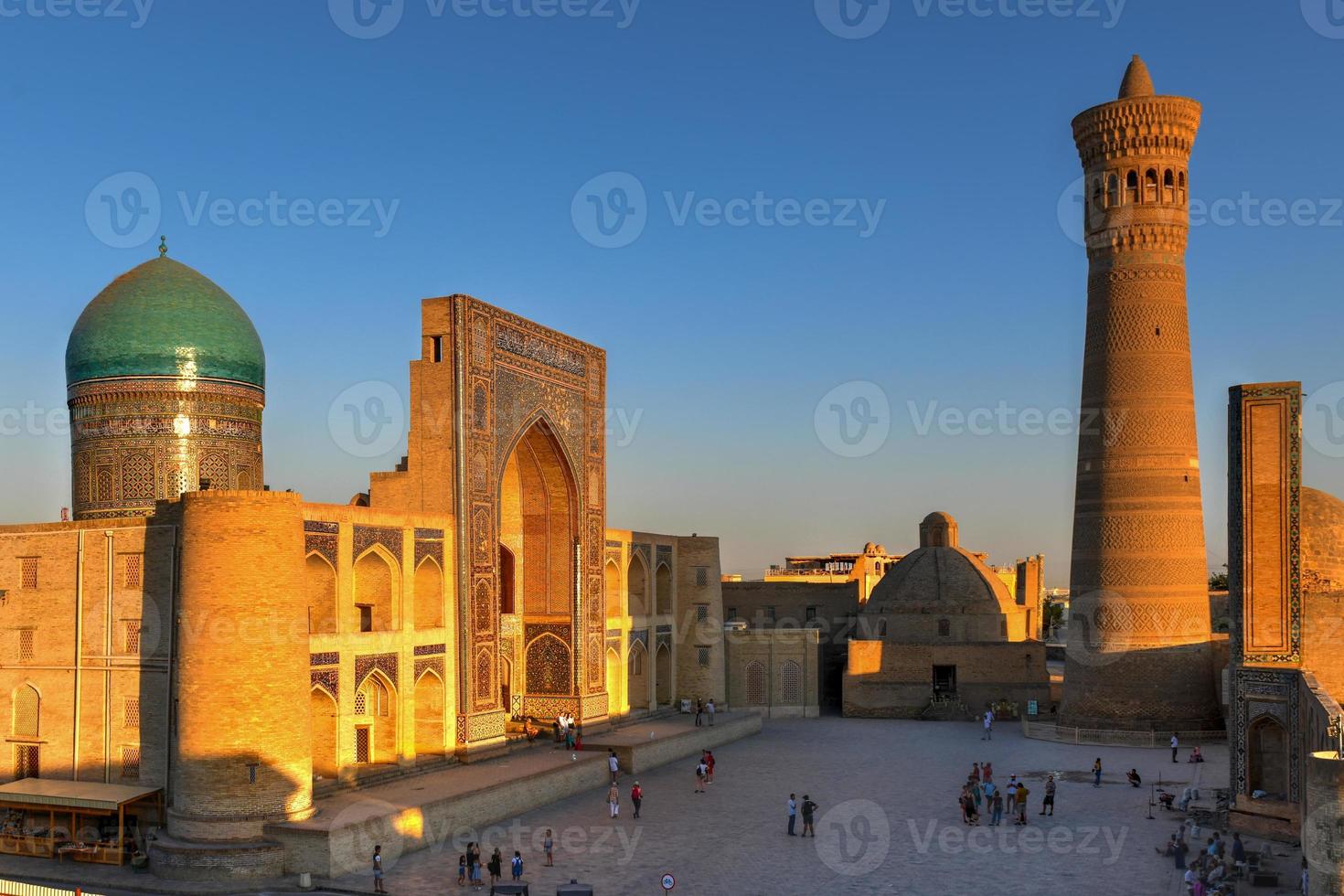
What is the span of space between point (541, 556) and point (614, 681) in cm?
404

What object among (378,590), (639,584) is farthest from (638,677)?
(378,590)

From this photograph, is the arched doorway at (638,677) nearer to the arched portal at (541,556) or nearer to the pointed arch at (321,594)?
the arched portal at (541,556)

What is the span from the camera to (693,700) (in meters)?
34.0

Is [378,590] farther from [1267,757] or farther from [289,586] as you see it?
[1267,757]

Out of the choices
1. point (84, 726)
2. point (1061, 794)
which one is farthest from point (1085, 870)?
point (84, 726)

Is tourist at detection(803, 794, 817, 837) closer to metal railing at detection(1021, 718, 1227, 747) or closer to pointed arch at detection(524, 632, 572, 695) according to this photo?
pointed arch at detection(524, 632, 572, 695)

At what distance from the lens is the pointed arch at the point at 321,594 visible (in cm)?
2048

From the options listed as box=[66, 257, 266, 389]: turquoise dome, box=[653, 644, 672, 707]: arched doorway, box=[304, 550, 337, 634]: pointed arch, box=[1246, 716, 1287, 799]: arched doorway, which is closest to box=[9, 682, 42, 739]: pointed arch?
box=[304, 550, 337, 634]: pointed arch

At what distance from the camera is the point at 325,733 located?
802 inches

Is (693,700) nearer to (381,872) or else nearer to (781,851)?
(781,851)

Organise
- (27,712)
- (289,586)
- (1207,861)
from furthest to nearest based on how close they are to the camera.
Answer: (27,712) → (289,586) → (1207,861)

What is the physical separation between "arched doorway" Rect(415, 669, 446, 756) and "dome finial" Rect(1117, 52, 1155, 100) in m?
20.4

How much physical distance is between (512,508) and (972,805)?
499 inches

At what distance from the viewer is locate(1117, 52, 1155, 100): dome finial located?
2917 centimetres
